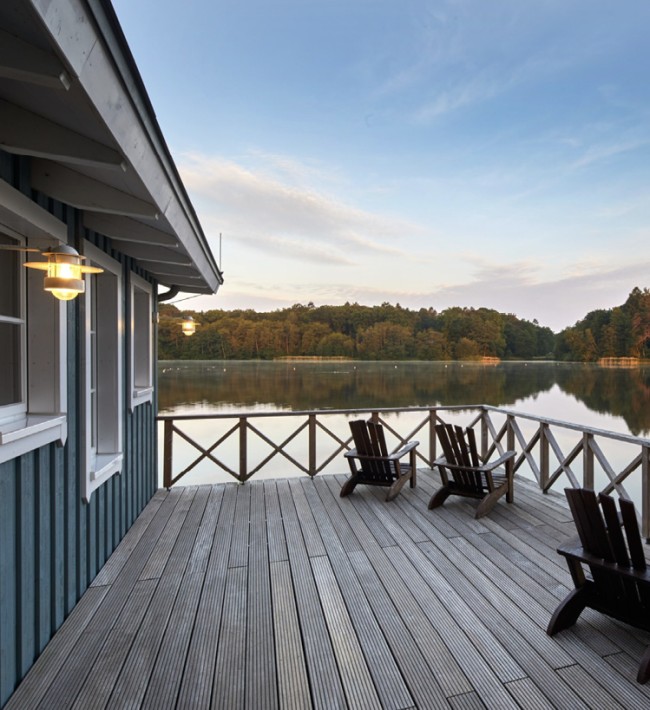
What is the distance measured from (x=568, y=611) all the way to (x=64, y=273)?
281 cm

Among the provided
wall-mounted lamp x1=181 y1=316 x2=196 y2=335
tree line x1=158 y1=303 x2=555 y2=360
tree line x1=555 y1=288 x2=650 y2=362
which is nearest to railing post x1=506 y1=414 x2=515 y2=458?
wall-mounted lamp x1=181 y1=316 x2=196 y2=335

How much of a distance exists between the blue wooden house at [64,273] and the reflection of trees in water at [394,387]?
10513mm

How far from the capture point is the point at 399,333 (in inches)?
1048

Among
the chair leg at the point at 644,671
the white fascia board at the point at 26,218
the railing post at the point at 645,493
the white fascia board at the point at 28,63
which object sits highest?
the white fascia board at the point at 28,63

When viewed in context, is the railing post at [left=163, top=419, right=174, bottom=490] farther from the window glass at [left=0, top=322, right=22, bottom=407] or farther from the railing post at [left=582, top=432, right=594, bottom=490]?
the railing post at [left=582, top=432, right=594, bottom=490]

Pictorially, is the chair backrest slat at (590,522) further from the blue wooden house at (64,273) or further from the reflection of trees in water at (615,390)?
the reflection of trees in water at (615,390)

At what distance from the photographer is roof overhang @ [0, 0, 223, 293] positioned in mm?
922

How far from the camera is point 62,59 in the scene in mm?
918

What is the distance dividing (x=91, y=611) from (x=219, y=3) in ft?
34.1

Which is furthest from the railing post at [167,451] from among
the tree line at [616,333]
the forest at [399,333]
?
the tree line at [616,333]

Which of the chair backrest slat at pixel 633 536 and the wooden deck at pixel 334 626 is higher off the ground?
the chair backrest slat at pixel 633 536

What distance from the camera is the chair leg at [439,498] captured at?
147 inches

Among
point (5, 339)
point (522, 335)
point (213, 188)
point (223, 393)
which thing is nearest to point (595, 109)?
point (213, 188)

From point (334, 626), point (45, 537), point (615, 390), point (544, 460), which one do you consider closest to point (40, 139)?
point (45, 537)
